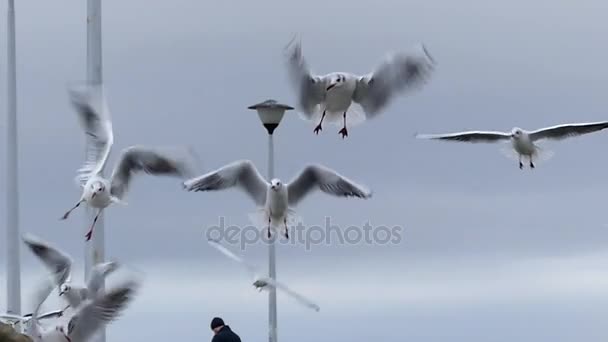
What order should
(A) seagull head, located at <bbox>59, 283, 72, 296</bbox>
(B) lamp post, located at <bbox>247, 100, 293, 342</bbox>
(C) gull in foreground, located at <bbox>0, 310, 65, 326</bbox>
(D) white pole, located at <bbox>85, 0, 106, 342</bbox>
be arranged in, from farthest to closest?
(D) white pole, located at <bbox>85, 0, 106, 342</bbox>
(A) seagull head, located at <bbox>59, 283, 72, 296</bbox>
(C) gull in foreground, located at <bbox>0, 310, 65, 326</bbox>
(B) lamp post, located at <bbox>247, 100, 293, 342</bbox>

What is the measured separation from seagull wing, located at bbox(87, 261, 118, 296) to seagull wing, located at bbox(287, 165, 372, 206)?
148 centimetres

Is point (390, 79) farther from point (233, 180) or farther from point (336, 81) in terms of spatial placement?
point (233, 180)

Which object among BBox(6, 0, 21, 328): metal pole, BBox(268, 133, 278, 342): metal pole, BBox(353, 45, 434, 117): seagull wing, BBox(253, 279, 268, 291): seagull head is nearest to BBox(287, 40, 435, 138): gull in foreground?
BBox(353, 45, 434, 117): seagull wing

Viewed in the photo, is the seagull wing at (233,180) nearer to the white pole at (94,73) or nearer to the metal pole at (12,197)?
the white pole at (94,73)

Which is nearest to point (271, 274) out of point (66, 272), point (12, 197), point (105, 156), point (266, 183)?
point (266, 183)

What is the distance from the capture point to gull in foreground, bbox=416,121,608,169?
1641 cm

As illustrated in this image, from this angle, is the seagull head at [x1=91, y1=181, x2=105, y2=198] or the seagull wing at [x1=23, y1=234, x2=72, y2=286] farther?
the seagull wing at [x1=23, y1=234, x2=72, y2=286]

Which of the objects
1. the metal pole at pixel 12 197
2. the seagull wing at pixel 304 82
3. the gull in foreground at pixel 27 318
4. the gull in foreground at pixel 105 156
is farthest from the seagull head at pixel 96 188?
the metal pole at pixel 12 197

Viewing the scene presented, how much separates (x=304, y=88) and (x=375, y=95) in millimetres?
585

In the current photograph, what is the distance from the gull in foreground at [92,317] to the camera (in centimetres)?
1616

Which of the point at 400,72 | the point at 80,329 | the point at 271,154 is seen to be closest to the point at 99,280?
the point at 80,329

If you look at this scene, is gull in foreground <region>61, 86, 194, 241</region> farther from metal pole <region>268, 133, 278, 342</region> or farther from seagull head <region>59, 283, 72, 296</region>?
metal pole <region>268, 133, 278, 342</region>

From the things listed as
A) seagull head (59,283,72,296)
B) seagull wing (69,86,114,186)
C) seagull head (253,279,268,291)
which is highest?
seagull wing (69,86,114,186)

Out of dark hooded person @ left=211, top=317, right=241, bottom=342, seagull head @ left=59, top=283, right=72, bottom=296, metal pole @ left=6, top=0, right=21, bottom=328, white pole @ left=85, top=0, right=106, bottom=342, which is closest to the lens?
dark hooded person @ left=211, top=317, right=241, bottom=342
